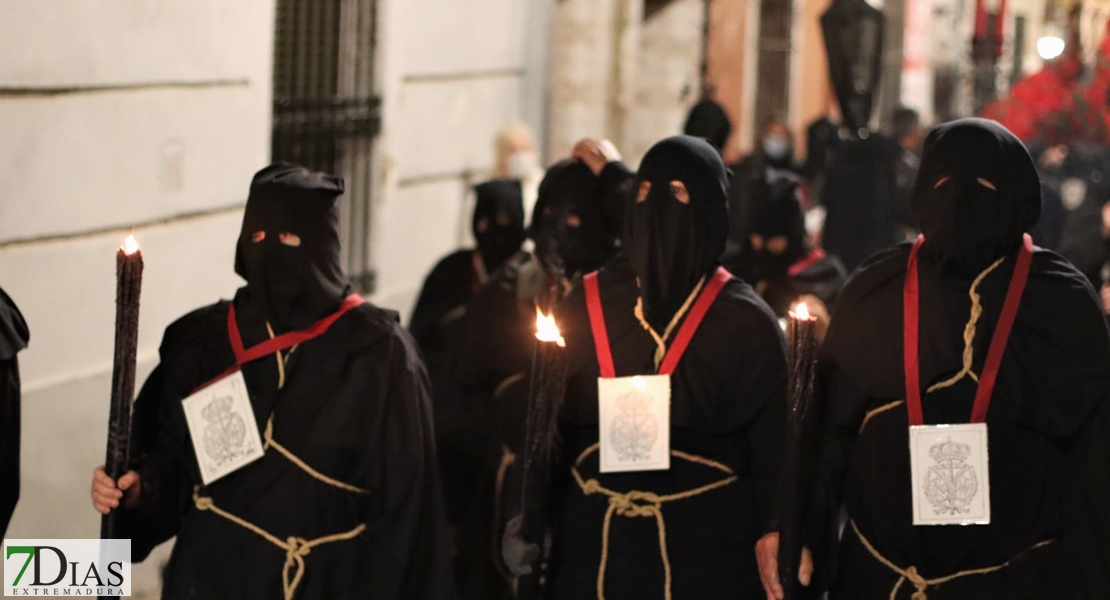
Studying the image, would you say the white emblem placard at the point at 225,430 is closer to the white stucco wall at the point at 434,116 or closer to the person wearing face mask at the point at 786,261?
the person wearing face mask at the point at 786,261

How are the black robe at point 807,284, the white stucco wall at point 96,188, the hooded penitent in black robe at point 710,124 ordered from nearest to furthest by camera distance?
the white stucco wall at point 96,188 → the black robe at point 807,284 → the hooded penitent in black robe at point 710,124

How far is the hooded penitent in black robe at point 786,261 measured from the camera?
9.11 m

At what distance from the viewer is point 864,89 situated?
12.9 meters

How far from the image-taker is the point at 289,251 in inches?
221

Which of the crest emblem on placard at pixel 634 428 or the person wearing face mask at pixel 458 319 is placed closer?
the crest emblem on placard at pixel 634 428

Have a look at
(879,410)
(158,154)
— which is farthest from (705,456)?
(158,154)

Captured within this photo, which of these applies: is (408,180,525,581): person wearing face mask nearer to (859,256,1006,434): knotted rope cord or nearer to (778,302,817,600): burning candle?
(859,256,1006,434): knotted rope cord

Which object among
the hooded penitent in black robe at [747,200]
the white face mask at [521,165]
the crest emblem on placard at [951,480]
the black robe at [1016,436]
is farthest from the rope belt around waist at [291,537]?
the white face mask at [521,165]

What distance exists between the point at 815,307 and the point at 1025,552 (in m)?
2.66

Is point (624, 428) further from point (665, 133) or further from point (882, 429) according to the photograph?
point (665, 133)

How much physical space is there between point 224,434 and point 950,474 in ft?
6.47

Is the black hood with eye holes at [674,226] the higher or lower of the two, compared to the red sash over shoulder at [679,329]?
higher

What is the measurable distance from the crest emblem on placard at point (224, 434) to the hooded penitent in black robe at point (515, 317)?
4.85 ft

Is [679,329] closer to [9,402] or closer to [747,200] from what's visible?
[9,402]
